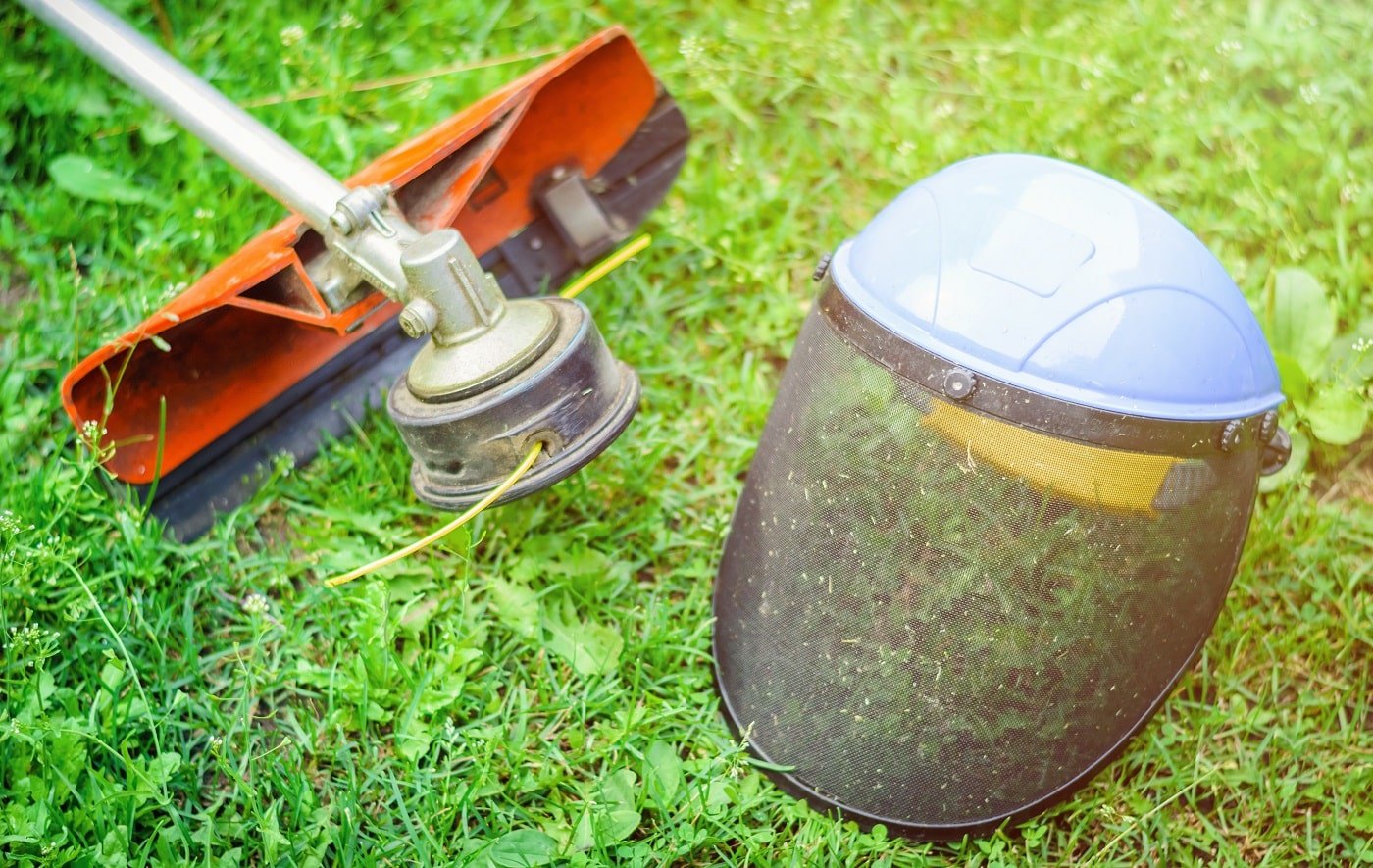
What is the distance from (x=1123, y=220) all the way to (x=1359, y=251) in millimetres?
1361

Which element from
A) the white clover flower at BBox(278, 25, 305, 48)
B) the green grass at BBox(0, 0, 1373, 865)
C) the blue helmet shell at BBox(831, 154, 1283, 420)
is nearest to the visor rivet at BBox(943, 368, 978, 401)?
the blue helmet shell at BBox(831, 154, 1283, 420)

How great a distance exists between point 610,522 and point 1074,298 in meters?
1.04

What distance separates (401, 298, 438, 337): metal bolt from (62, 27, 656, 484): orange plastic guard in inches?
7.8

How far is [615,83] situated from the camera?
7.52 feet

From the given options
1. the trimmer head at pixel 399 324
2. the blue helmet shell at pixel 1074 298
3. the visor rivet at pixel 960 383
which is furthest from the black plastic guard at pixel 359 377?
the visor rivet at pixel 960 383

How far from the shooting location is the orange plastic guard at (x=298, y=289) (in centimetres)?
188

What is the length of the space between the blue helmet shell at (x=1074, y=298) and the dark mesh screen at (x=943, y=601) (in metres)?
0.10

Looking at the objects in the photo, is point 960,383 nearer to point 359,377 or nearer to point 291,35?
point 359,377

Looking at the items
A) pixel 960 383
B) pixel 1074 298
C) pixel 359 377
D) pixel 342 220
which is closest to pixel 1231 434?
pixel 1074 298

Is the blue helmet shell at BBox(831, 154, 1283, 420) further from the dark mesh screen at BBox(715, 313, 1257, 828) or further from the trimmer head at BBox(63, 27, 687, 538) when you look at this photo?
the trimmer head at BBox(63, 27, 687, 538)

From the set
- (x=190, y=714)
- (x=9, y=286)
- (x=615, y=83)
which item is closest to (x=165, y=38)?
(x=9, y=286)

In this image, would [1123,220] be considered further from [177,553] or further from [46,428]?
[46,428]

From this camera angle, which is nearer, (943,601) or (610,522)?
(943,601)

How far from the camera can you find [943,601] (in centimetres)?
162
